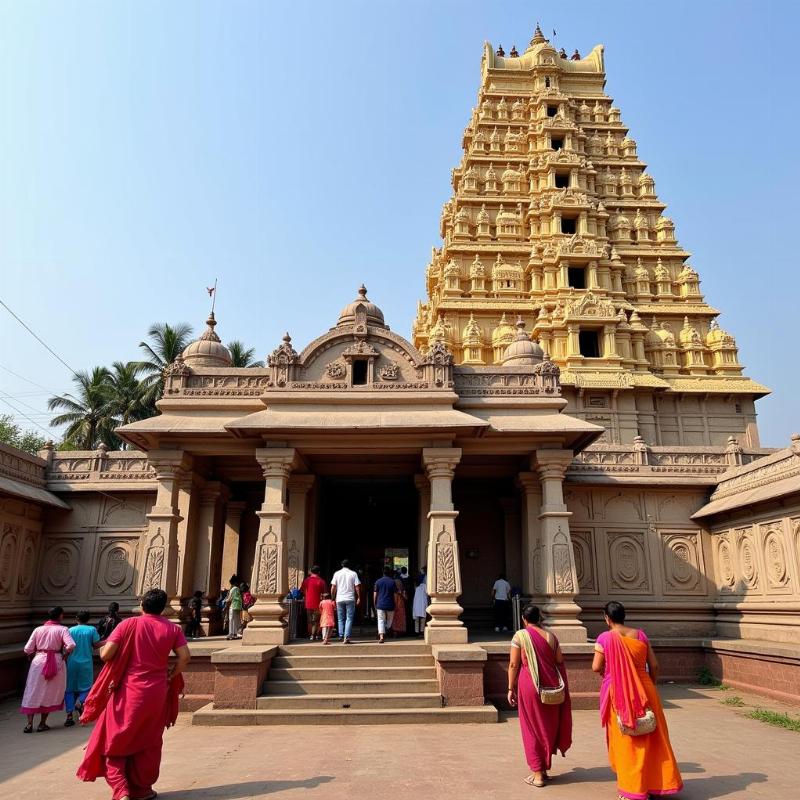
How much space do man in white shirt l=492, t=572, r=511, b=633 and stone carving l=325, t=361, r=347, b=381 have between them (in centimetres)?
624

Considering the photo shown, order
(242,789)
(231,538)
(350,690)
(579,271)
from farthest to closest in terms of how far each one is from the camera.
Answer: (579,271) < (231,538) < (350,690) < (242,789)

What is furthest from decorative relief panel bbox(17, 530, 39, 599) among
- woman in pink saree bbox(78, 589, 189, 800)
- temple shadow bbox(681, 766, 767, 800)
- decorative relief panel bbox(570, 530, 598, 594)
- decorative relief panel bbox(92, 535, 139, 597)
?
temple shadow bbox(681, 766, 767, 800)

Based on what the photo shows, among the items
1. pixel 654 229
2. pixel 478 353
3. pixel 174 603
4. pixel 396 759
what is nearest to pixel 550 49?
pixel 654 229

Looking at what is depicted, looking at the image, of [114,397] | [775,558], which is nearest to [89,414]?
[114,397]

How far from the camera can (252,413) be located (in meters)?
12.4

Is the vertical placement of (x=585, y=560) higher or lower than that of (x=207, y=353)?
lower

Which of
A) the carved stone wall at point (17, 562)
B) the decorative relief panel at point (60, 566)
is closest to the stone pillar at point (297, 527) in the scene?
the decorative relief panel at point (60, 566)

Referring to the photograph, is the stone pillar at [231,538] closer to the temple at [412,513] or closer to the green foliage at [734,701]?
the temple at [412,513]

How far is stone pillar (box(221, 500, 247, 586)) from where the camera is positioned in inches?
636

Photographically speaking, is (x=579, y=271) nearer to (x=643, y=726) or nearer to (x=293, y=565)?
(x=293, y=565)

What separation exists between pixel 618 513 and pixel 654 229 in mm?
22586

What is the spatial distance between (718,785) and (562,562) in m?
5.67

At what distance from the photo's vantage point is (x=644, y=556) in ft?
49.1

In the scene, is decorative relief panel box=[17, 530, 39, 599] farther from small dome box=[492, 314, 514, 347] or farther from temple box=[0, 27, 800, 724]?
small dome box=[492, 314, 514, 347]
